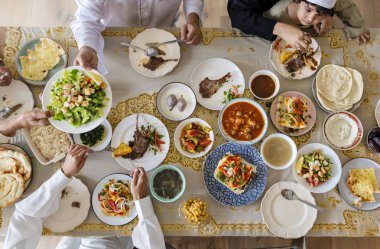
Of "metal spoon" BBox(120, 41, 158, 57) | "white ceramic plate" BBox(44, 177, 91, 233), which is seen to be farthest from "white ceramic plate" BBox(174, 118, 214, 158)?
"white ceramic plate" BBox(44, 177, 91, 233)

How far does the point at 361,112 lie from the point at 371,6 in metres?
1.96

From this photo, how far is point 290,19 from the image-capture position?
2.21m

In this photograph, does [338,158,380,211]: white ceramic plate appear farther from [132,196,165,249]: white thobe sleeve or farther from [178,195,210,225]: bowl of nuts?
[132,196,165,249]: white thobe sleeve

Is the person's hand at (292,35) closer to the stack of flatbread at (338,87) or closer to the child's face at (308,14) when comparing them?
the child's face at (308,14)

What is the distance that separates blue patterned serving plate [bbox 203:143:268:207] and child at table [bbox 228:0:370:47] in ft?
2.40

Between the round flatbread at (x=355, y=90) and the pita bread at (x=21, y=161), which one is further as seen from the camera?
the round flatbread at (x=355, y=90)

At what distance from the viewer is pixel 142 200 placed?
1827mm

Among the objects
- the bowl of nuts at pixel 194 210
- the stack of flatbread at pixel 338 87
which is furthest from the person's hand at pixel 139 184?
the stack of flatbread at pixel 338 87

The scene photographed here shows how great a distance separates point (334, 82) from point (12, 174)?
1.95 metres

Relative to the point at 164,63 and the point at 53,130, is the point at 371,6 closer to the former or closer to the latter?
the point at 164,63

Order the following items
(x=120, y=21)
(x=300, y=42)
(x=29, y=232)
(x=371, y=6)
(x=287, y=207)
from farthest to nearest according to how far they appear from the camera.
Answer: (x=371, y=6)
(x=120, y=21)
(x=300, y=42)
(x=287, y=207)
(x=29, y=232)

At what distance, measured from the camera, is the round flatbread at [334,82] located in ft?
6.68

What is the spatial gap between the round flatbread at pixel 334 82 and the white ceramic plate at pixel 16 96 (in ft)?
5.72

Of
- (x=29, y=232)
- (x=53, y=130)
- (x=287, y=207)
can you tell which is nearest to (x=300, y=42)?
(x=287, y=207)
